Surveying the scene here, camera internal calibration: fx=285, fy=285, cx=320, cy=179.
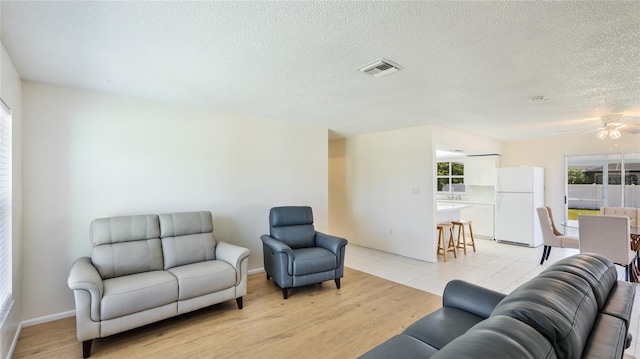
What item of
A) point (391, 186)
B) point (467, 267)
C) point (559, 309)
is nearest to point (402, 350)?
point (559, 309)

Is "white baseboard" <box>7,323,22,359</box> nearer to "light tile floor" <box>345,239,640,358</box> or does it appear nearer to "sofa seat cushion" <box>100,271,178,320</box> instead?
"sofa seat cushion" <box>100,271,178,320</box>

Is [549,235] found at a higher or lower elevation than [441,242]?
higher

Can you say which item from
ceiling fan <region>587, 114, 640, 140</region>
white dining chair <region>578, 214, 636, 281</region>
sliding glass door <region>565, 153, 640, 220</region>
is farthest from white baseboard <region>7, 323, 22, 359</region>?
sliding glass door <region>565, 153, 640, 220</region>

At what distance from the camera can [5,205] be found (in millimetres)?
2305

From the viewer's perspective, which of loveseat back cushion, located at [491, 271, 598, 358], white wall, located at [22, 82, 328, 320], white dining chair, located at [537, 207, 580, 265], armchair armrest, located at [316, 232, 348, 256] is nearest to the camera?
loveseat back cushion, located at [491, 271, 598, 358]

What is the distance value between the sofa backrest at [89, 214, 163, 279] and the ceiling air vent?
108 inches

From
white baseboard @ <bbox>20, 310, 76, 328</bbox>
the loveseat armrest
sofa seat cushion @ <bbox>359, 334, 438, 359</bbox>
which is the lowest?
white baseboard @ <bbox>20, 310, 76, 328</bbox>

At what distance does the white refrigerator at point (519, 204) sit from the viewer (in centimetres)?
590

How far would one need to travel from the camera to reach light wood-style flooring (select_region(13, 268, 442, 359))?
7.59ft

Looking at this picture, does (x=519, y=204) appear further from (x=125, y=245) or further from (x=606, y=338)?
(x=125, y=245)

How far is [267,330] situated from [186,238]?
1.39 meters

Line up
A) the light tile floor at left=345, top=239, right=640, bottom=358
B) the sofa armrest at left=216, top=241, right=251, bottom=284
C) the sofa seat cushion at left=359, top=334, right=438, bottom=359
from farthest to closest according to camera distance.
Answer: the light tile floor at left=345, top=239, right=640, bottom=358 → the sofa armrest at left=216, top=241, right=251, bottom=284 → the sofa seat cushion at left=359, top=334, right=438, bottom=359

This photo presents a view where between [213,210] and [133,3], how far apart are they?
8.99 ft

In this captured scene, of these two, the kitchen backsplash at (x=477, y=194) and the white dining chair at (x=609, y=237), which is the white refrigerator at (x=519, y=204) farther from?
the white dining chair at (x=609, y=237)
